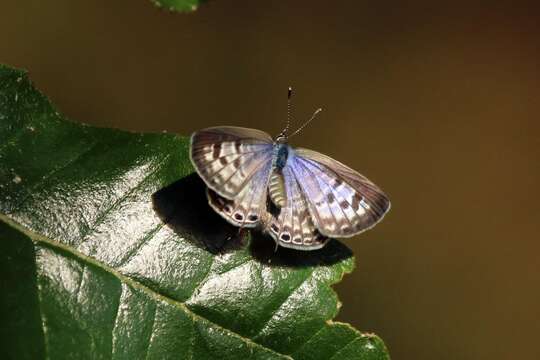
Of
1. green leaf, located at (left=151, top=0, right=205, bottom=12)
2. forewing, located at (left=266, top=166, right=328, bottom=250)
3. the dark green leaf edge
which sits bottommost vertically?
the dark green leaf edge

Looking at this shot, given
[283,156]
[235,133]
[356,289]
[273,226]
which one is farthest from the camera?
[356,289]

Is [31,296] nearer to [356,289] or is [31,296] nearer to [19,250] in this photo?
[19,250]

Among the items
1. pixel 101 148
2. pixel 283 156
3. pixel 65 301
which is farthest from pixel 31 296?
pixel 283 156

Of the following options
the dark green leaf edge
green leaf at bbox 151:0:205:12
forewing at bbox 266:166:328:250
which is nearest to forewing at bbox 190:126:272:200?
forewing at bbox 266:166:328:250

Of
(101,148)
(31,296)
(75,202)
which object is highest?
(101,148)

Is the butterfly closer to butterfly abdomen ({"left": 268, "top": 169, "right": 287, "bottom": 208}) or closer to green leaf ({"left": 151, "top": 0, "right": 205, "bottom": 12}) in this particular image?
butterfly abdomen ({"left": 268, "top": 169, "right": 287, "bottom": 208})

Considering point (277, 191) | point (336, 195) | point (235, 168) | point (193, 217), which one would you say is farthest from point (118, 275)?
point (336, 195)
